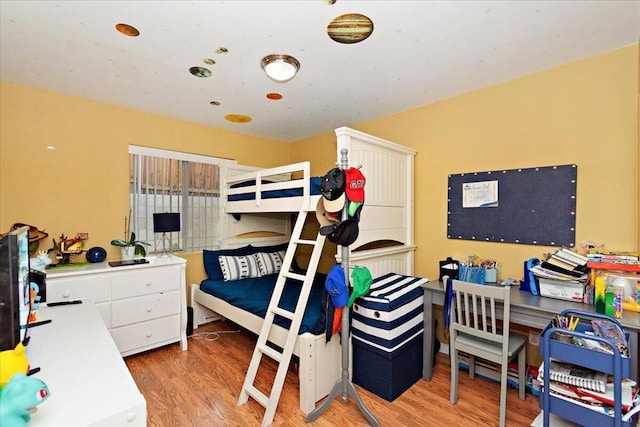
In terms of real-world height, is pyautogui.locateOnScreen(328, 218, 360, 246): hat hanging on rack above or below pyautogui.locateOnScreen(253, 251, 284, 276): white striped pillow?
above

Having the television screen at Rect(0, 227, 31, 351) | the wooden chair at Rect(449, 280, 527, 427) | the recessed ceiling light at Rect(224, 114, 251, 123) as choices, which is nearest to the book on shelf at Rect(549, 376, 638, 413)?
the wooden chair at Rect(449, 280, 527, 427)

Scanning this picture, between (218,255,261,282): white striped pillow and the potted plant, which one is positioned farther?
(218,255,261,282): white striped pillow

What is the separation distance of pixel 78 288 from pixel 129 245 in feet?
1.92

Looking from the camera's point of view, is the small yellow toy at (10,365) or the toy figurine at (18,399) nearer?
the toy figurine at (18,399)

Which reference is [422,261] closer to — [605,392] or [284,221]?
[605,392]

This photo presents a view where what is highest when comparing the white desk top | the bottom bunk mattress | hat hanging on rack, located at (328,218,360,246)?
hat hanging on rack, located at (328,218,360,246)

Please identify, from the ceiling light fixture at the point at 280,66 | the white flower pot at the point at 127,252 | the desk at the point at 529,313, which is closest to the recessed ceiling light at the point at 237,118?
the ceiling light fixture at the point at 280,66

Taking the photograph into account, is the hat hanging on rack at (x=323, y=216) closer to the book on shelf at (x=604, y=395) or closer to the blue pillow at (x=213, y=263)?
the book on shelf at (x=604, y=395)

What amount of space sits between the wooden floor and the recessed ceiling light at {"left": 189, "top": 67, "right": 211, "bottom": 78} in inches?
95.3

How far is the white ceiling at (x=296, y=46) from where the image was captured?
165 centimetres

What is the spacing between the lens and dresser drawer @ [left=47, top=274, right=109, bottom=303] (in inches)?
91.7

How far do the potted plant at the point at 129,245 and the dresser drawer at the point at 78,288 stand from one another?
1.38ft

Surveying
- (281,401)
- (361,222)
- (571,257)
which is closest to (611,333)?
(571,257)

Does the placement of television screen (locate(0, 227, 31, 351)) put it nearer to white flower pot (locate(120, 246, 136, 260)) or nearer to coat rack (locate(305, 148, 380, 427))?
coat rack (locate(305, 148, 380, 427))
